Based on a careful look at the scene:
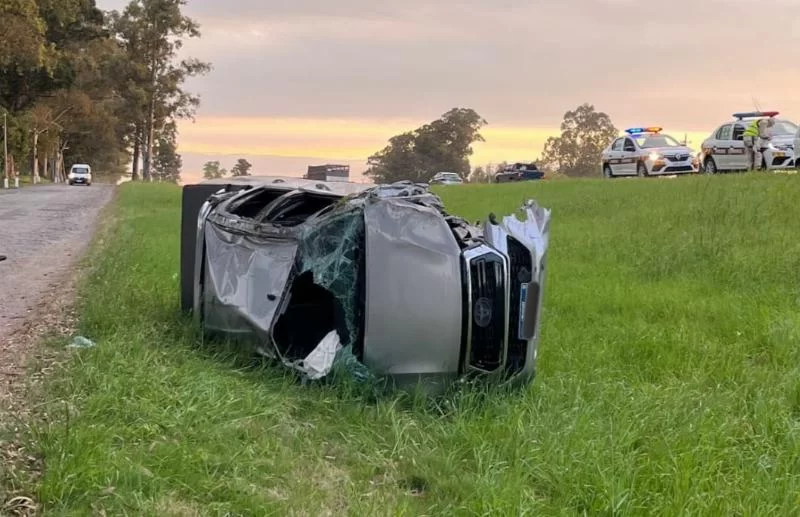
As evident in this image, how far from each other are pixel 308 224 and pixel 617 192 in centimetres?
1324

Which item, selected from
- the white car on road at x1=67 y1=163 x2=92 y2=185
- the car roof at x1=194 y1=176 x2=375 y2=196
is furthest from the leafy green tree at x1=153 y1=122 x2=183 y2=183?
the car roof at x1=194 y1=176 x2=375 y2=196

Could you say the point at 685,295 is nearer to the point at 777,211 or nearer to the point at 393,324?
the point at 393,324

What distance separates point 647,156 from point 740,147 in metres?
3.21

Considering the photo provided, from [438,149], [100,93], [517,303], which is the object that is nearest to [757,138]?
[517,303]

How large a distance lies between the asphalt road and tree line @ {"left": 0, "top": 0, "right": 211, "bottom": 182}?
25276 mm

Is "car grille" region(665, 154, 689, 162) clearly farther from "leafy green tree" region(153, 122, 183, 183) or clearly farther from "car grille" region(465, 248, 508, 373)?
"leafy green tree" region(153, 122, 183, 183)

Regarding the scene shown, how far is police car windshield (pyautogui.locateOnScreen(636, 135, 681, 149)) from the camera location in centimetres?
2327

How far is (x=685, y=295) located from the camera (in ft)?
24.8

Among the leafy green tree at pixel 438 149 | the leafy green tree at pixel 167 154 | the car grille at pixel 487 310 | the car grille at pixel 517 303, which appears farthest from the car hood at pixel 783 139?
the leafy green tree at pixel 438 149

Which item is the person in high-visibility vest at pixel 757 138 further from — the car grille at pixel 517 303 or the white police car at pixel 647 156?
the car grille at pixel 517 303

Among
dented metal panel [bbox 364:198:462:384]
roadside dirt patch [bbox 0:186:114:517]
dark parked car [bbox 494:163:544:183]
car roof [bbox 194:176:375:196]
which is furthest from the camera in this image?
dark parked car [bbox 494:163:544:183]

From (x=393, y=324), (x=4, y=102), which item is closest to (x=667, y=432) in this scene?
(x=393, y=324)

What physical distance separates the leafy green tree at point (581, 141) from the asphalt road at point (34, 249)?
69760 mm

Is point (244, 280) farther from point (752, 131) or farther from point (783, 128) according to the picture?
point (783, 128)
